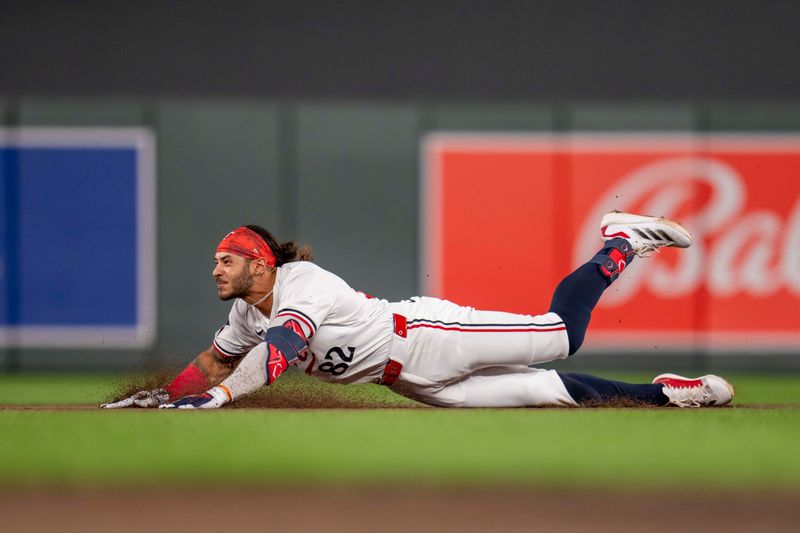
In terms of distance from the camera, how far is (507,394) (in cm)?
562

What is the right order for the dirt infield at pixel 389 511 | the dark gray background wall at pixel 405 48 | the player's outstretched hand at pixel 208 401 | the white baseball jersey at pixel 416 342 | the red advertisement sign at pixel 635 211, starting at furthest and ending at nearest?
the dark gray background wall at pixel 405 48 < the red advertisement sign at pixel 635 211 < the white baseball jersey at pixel 416 342 < the player's outstretched hand at pixel 208 401 < the dirt infield at pixel 389 511

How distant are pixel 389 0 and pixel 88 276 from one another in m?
3.60

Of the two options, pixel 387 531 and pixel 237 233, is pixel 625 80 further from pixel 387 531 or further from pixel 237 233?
pixel 387 531

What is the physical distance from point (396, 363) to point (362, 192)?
15.7 ft

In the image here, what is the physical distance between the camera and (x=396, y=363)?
17.7ft

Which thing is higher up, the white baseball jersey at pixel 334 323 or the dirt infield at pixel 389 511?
the white baseball jersey at pixel 334 323

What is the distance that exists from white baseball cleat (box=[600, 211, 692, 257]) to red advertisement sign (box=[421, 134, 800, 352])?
3.59 meters

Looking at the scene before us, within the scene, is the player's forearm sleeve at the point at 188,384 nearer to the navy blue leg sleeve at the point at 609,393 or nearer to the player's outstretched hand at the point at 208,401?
the player's outstretched hand at the point at 208,401

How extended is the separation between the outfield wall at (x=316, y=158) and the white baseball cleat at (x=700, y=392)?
424 centimetres

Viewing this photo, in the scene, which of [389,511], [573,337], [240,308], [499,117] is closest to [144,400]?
[240,308]

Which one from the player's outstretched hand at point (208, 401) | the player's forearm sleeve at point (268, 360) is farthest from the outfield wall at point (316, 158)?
the player's forearm sleeve at point (268, 360)

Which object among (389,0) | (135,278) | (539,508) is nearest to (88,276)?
(135,278)

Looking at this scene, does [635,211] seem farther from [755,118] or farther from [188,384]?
[188,384]

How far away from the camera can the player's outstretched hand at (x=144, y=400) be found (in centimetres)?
560
